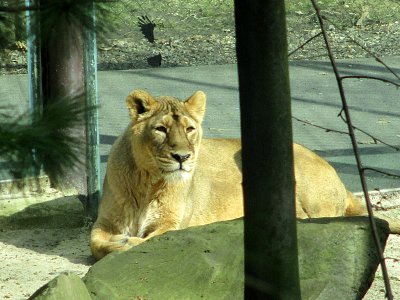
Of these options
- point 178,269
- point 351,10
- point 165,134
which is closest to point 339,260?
point 178,269

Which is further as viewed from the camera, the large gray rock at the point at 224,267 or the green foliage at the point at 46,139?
the large gray rock at the point at 224,267

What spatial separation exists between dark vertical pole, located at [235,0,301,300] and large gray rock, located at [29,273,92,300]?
1246mm

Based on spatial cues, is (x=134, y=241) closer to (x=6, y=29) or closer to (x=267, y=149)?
(x=267, y=149)

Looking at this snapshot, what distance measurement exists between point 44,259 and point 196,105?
1471 mm

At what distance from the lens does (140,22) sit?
8.89 meters

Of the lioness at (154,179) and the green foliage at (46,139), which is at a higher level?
the green foliage at (46,139)

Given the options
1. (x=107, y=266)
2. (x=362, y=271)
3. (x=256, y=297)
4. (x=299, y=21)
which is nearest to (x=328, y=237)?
(x=362, y=271)

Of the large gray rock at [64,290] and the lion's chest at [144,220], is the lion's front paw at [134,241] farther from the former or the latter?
the large gray rock at [64,290]

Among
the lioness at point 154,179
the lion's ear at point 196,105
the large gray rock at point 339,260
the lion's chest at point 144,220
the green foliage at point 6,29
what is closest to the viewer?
the green foliage at point 6,29

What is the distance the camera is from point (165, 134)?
652 centimetres

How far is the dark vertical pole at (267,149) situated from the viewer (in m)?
3.24

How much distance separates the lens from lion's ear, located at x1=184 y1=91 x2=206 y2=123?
6785 millimetres

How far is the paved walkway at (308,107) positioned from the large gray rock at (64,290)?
126 inches

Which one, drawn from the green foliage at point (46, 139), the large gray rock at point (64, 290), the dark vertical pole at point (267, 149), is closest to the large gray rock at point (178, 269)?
the large gray rock at point (64, 290)
